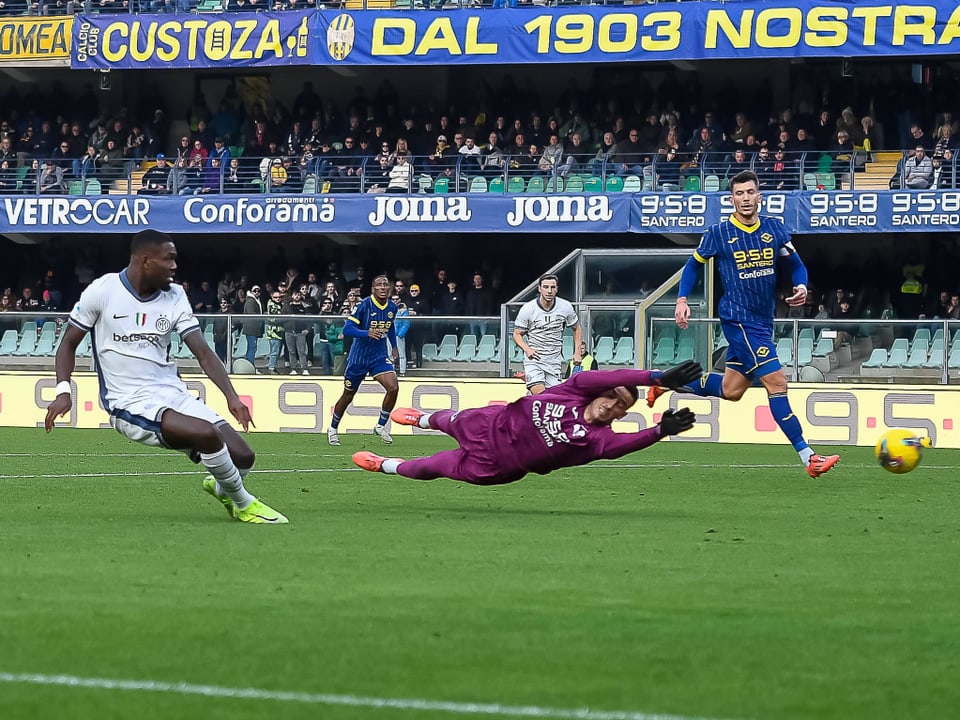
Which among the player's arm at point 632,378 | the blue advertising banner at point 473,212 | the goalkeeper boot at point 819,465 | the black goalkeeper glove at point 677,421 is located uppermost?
the blue advertising banner at point 473,212

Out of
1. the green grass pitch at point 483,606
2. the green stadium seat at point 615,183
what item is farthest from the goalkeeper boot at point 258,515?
the green stadium seat at point 615,183

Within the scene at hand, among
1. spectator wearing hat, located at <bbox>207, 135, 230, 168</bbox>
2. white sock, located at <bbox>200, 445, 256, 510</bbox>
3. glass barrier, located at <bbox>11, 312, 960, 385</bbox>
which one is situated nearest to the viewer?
white sock, located at <bbox>200, 445, 256, 510</bbox>

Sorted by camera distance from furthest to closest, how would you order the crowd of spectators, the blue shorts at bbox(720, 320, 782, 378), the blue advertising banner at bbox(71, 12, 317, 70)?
1. the blue advertising banner at bbox(71, 12, 317, 70)
2. the crowd of spectators
3. the blue shorts at bbox(720, 320, 782, 378)

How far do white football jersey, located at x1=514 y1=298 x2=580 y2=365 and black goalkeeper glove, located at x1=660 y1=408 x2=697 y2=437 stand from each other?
383 inches

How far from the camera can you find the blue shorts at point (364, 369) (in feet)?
70.0

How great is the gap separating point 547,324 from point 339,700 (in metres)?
14.9

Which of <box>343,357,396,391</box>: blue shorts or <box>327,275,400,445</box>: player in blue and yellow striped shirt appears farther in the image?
<box>343,357,396,391</box>: blue shorts

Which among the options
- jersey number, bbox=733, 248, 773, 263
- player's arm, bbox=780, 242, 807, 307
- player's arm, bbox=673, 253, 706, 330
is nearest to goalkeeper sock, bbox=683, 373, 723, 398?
player's arm, bbox=673, 253, 706, 330

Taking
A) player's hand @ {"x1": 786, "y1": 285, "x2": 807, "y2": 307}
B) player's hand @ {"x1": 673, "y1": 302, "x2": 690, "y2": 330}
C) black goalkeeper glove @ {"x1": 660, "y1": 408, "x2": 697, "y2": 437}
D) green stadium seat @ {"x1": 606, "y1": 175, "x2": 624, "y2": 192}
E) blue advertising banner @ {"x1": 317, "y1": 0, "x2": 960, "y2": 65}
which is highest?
blue advertising banner @ {"x1": 317, "y1": 0, "x2": 960, "y2": 65}

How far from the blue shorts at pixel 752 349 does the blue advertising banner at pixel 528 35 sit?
18.6 metres

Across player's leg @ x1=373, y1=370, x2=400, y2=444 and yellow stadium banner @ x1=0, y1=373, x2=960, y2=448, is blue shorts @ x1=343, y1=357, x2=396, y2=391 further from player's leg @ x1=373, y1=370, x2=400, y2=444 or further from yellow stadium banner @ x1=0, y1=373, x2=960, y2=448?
yellow stadium banner @ x1=0, y1=373, x2=960, y2=448

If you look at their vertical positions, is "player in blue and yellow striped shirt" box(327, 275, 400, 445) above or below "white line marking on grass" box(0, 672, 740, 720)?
above

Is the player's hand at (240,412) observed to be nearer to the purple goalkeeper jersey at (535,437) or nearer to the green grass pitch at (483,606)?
the green grass pitch at (483,606)

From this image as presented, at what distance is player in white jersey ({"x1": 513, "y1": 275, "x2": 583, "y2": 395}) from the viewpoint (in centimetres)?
1969
